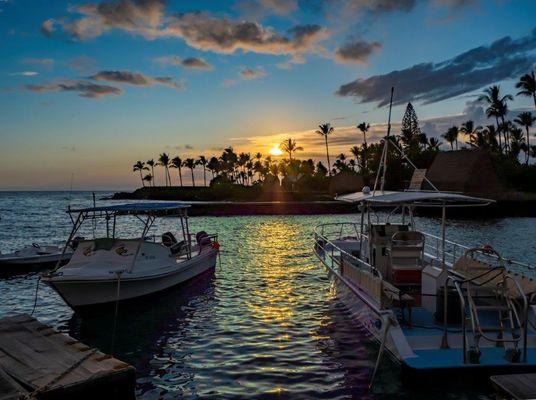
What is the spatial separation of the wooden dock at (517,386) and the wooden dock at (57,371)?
597 centimetres

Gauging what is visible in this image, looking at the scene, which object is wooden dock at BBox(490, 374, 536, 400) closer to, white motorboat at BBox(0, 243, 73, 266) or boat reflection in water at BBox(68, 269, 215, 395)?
boat reflection in water at BBox(68, 269, 215, 395)

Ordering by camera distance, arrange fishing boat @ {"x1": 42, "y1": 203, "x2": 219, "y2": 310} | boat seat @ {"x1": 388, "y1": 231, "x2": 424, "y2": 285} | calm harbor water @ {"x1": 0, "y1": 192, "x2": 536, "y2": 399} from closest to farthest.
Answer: calm harbor water @ {"x1": 0, "y1": 192, "x2": 536, "y2": 399} < boat seat @ {"x1": 388, "y1": 231, "x2": 424, "y2": 285} < fishing boat @ {"x1": 42, "y1": 203, "x2": 219, "y2": 310}

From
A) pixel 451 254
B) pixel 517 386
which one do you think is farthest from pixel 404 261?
pixel 451 254

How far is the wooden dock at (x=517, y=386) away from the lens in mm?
Answer: 6516

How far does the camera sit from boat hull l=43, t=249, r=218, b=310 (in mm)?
13633

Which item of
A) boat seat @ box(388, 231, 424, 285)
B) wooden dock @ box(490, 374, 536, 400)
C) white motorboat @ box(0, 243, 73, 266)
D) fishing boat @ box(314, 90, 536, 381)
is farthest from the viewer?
white motorboat @ box(0, 243, 73, 266)

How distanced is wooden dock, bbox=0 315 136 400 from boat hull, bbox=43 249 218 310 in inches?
104

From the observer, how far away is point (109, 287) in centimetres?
1443

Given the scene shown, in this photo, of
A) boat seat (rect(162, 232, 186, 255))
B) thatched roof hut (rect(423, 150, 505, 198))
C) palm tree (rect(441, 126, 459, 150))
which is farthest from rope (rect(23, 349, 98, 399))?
palm tree (rect(441, 126, 459, 150))

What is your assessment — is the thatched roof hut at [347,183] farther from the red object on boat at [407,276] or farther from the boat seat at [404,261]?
the red object on boat at [407,276]

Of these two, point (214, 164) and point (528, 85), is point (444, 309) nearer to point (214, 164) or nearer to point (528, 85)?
point (528, 85)

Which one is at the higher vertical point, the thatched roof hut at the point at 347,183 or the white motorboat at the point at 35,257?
the thatched roof hut at the point at 347,183

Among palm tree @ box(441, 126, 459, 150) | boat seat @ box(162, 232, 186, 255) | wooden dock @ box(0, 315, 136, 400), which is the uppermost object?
palm tree @ box(441, 126, 459, 150)

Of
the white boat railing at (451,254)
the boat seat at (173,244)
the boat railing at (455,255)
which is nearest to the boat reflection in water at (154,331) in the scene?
the boat seat at (173,244)
